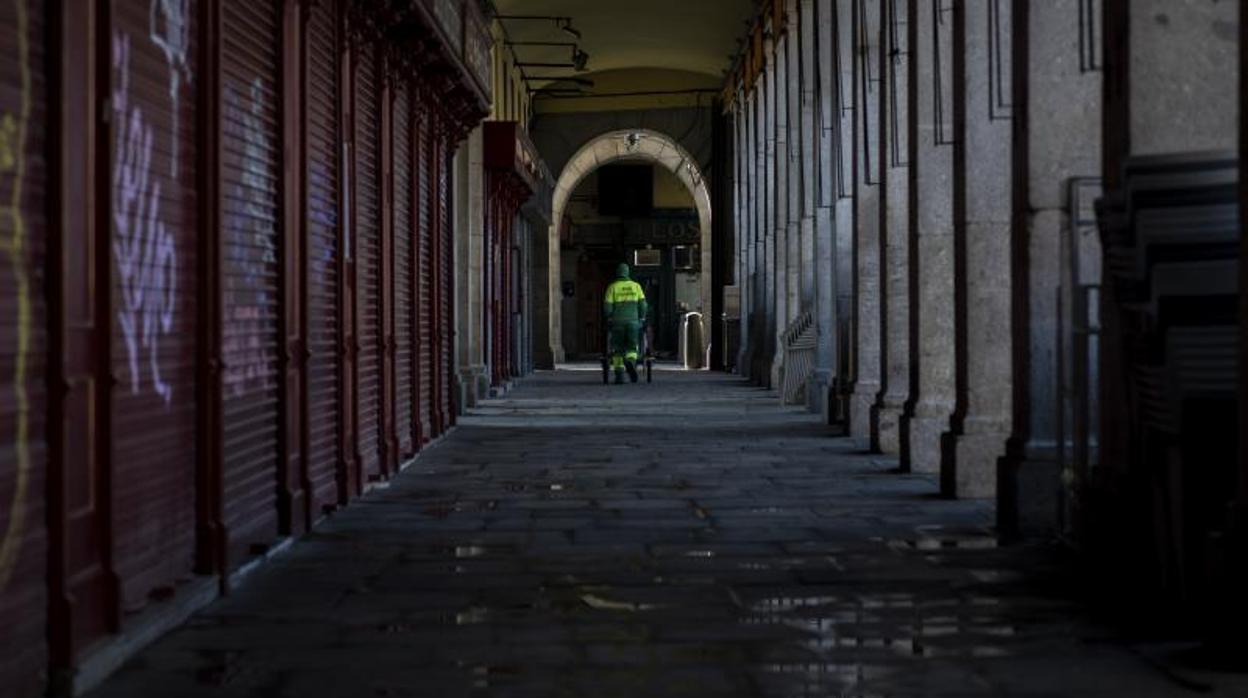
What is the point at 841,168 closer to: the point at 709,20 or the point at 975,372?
the point at 975,372

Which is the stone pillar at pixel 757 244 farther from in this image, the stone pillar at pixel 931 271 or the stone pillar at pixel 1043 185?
the stone pillar at pixel 1043 185

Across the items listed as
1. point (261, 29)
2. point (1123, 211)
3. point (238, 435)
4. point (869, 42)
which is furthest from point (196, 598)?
point (869, 42)

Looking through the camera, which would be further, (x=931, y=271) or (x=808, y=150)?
(x=808, y=150)

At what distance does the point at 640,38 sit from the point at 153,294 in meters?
28.5

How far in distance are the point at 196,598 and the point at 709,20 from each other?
26.8 metres

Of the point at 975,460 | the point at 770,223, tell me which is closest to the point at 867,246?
the point at 975,460

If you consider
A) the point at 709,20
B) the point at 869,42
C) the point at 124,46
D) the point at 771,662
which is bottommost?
the point at 771,662

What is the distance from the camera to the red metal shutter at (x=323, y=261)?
873cm

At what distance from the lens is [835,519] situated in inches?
348

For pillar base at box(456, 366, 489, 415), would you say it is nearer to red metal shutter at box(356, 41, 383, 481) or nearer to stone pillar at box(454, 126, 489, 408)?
stone pillar at box(454, 126, 489, 408)

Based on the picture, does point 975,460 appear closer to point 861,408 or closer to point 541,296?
point 861,408

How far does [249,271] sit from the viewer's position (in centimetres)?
727

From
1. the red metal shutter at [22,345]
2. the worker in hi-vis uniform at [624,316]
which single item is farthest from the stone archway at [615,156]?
the red metal shutter at [22,345]

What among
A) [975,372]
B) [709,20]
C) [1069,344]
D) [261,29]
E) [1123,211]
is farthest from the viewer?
[709,20]
